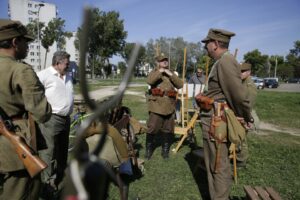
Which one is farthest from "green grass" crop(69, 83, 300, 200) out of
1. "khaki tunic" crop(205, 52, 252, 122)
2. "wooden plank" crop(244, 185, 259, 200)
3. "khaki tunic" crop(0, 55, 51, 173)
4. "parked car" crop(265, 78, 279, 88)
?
"parked car" crop(265, 78, 279, 88)

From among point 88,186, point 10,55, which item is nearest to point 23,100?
point 10,55

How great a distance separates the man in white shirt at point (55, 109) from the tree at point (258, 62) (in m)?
82.1

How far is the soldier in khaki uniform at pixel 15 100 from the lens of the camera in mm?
2230

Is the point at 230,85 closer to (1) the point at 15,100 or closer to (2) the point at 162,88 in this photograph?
(1) the point at 15,100

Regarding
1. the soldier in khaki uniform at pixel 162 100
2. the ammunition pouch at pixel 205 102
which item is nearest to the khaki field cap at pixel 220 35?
the ammunition pouch at pixel 205 102

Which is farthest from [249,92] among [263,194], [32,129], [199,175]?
[32,129]

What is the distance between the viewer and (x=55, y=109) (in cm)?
428

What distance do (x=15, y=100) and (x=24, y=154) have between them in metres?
0.43

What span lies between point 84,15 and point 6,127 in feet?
7.05

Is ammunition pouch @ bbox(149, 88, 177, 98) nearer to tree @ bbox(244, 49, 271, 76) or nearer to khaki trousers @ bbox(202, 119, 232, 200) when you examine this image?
khaki trousers @ bbox(202, 119, 232, 200)

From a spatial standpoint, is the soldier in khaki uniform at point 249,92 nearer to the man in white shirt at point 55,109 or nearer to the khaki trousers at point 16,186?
the man in white shirt at point 55,109

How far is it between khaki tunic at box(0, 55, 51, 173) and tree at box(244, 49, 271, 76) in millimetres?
83942

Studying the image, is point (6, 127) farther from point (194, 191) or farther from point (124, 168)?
point (194, 191)

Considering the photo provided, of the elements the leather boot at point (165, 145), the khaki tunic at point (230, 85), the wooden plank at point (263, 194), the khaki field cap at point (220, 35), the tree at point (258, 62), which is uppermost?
the tree at point (258, 62)
